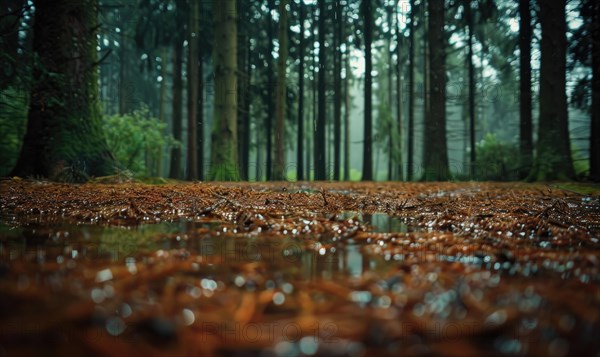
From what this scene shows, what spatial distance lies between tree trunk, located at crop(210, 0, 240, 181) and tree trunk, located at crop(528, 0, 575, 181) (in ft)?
27.1

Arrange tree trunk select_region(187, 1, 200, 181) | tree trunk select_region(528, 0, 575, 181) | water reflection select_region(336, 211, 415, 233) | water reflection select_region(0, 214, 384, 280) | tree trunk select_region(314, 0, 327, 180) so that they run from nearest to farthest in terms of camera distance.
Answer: water reflection select_region(0, 214, 384, 280), water reflection select_region(336, 211, 415, 233), tree trunk select_region(528, 0, 575, 181), tree trunk select_region(187, 1, 200, 181), tree trunk select_region(314, 0, 327, 180)

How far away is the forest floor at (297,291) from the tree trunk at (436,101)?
35.3 feet

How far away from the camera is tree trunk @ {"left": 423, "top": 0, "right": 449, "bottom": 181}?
12.3 m

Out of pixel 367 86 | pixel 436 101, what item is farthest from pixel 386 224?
pixel 367 86

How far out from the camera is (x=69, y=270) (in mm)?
1124

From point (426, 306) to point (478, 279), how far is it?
12.9 inches

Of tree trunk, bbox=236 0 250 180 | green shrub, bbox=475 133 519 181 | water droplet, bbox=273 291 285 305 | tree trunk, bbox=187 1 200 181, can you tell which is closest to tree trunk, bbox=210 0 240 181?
tree trunk, bbox=187 1 200 181

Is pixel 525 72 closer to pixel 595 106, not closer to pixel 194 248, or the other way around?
pixel 595 106

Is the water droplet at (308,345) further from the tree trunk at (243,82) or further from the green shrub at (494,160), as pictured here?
the tree trunk at (243,82)

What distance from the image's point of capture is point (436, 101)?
491 inches

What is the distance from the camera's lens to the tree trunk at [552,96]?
8.89 meters

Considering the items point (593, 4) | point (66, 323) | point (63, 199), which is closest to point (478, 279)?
point (66, 323)

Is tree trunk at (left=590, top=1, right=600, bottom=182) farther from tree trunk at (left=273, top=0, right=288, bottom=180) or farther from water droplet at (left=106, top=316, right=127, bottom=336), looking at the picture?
water droplet at (left=106, top=316, right=127, bottom=336)

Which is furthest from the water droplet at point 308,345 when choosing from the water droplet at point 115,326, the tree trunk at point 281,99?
the tree trunk at point 281,99
